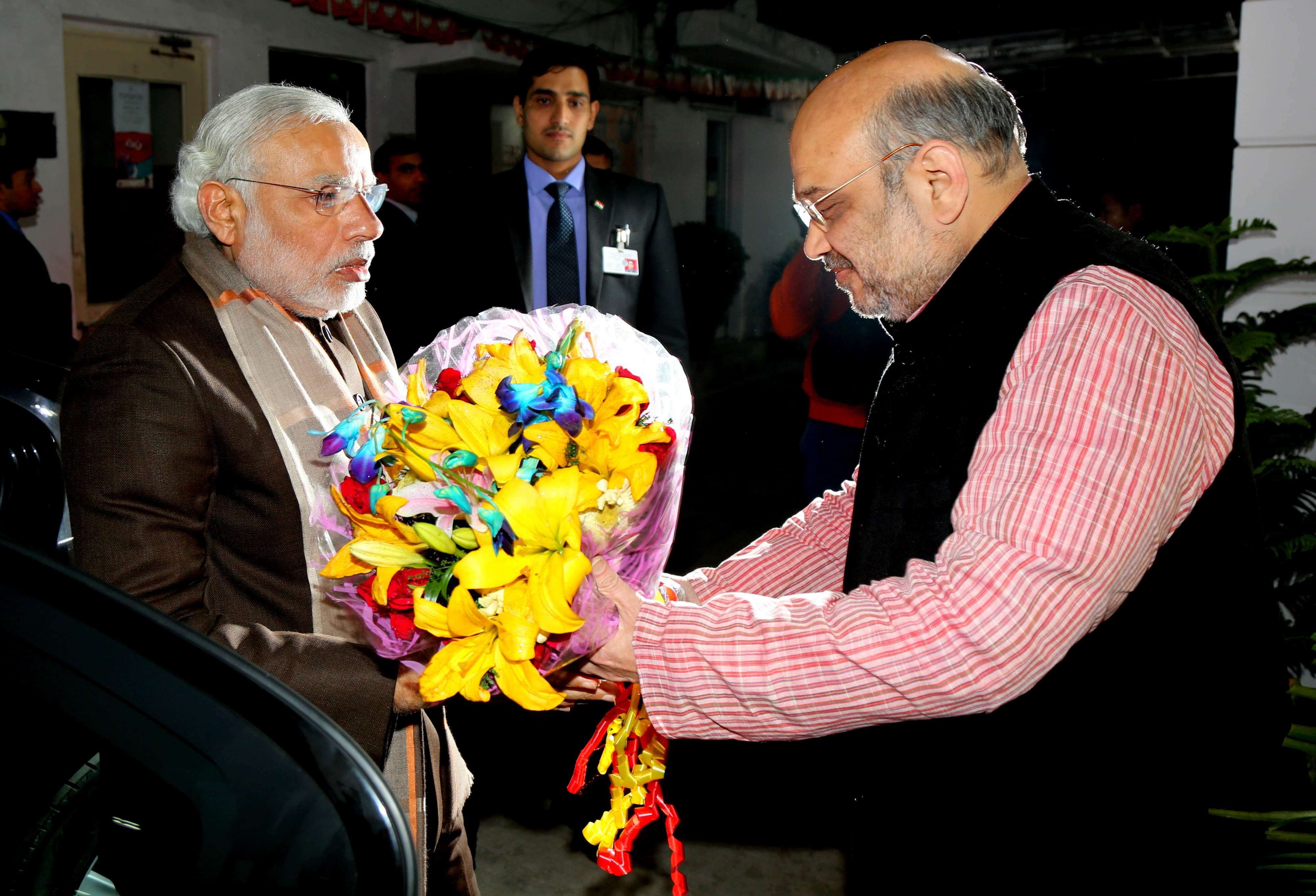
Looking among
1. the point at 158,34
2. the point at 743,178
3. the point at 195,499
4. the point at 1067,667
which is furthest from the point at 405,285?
the point at 743,178

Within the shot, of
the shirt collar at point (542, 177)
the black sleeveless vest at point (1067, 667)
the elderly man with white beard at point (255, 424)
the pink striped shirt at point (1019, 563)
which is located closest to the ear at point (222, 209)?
the elderly man with white beard at point (255, 424)

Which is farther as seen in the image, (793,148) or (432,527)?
(793,148)

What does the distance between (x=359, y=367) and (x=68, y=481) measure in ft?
2.24

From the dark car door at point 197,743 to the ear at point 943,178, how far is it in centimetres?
102

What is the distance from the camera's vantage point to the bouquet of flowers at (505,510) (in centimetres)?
115

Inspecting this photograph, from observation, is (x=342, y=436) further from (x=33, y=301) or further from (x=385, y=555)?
(x=33, y=301)

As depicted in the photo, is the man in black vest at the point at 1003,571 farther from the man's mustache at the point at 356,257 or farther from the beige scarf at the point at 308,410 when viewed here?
the man's mustache at the point at 356,257

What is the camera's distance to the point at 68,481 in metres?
1.45

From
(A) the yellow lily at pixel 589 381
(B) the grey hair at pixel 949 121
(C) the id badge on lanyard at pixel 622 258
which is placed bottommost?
(A) the yellow lily at pixel 589 381

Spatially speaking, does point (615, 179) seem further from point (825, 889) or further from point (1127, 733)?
point (1127, 733)

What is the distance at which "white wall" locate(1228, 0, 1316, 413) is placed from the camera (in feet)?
12.3

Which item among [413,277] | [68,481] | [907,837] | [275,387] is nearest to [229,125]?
[275,387]

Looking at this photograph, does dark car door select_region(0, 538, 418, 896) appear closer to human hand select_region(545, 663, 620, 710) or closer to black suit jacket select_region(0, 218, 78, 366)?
human hand select_region(545, 663, 620, 710)

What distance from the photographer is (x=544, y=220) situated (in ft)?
12.5
